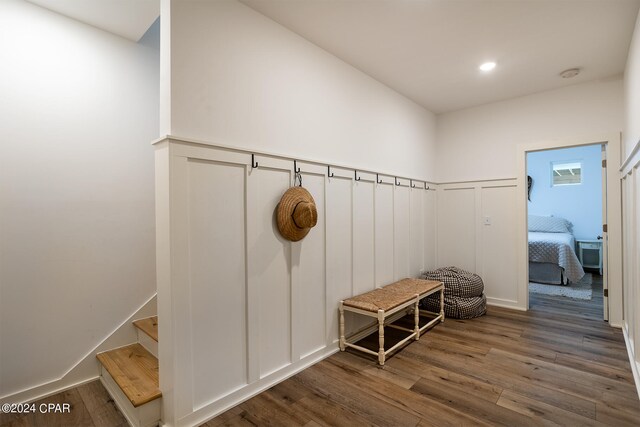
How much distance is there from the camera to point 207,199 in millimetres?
1889

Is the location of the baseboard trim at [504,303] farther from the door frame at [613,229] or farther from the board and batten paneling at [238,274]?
the board and batten paneling at [238,274]

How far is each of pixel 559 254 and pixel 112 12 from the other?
6.28 meters

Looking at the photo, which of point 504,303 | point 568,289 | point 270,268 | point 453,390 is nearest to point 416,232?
point 504,303

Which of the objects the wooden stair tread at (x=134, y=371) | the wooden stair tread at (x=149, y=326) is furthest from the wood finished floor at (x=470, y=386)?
the wooden stair tread at (x=149, y=326)

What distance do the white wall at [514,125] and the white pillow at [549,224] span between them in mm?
3259

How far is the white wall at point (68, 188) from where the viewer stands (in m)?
2.04

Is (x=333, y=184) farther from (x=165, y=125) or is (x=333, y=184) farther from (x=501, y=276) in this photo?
(x=501, y=276)

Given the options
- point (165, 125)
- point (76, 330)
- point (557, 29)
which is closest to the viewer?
point (165, 125)

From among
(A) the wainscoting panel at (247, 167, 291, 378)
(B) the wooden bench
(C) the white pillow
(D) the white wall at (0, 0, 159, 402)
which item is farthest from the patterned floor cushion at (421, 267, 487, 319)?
(C) the white pillow

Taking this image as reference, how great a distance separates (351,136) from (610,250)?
9.90 feet

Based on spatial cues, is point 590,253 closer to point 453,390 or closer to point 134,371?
point 453,390

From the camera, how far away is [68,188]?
7.44 feet

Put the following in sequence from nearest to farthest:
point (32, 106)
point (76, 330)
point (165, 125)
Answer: point (165, 125) → point (32, 106) → point (76, 330)

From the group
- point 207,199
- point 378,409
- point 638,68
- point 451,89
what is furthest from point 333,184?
point 638,68
